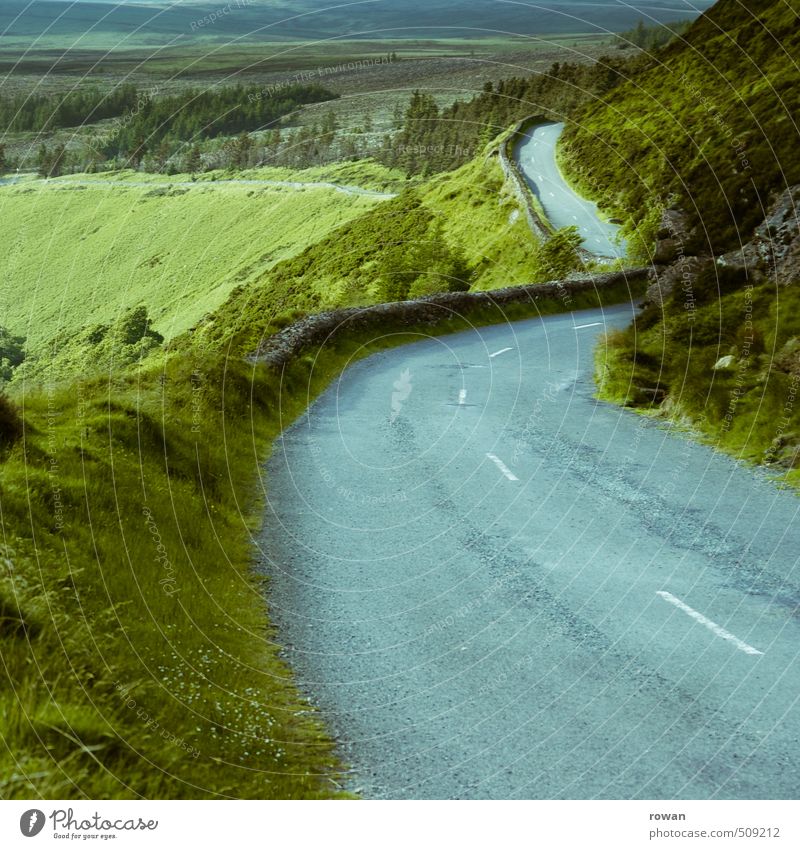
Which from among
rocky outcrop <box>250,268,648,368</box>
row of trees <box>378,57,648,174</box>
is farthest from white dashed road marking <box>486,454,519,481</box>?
row of trees <box>378,57,648,174</box>

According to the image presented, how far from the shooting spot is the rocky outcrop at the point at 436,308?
87.6 ft

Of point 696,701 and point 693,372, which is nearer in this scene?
point 696,701

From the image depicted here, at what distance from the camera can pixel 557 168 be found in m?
78.8

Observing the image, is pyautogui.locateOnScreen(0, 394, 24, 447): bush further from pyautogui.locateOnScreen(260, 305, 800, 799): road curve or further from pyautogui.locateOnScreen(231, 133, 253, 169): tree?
pyautogui.locateOnScreen(231, 133, 253, 169): tree

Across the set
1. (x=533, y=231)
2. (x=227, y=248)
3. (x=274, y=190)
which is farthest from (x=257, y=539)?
(x=274, y=190)

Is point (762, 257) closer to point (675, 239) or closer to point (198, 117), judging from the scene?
point (675, 239)

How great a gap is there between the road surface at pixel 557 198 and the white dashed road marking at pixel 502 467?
1422 inches

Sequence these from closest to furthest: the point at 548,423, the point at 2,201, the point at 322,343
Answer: the point at 548,423, the point at 322,343, the point at 2,201

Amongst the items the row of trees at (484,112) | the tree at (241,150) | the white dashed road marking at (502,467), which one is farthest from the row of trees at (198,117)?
the white dashed road marking at (502,467)

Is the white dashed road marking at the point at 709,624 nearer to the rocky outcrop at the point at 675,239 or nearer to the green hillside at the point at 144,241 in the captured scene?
Result: the rocky outcrop at the point at 675,239

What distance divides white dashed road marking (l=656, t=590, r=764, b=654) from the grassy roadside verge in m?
3.64

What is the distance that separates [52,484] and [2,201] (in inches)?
7484
